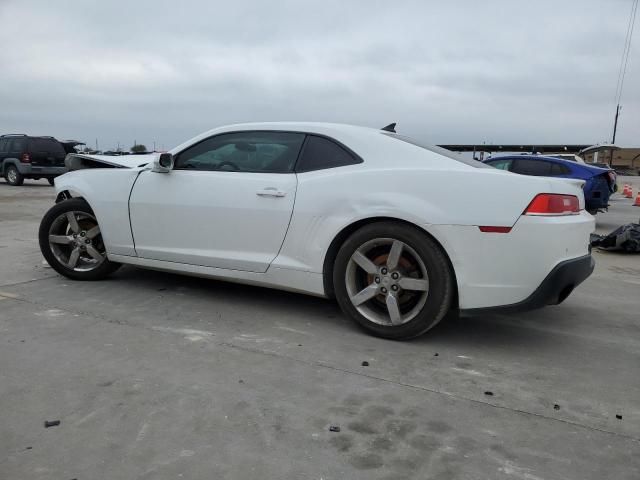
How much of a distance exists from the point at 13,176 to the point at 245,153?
17716 mm

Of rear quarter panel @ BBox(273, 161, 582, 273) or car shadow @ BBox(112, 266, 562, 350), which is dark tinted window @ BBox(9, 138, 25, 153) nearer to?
car shadow @ BBox(112, 266, 562, 350)

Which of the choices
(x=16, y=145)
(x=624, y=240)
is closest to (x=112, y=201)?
(x=624, y=240)

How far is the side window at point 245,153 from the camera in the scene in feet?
13.0

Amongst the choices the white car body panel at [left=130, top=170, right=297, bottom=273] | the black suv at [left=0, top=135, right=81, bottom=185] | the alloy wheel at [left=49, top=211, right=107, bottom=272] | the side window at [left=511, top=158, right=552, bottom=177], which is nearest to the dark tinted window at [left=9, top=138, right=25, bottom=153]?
the black suv at [left=0, top=135, right=81, bottom=185]

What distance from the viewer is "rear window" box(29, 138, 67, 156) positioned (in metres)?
18.1

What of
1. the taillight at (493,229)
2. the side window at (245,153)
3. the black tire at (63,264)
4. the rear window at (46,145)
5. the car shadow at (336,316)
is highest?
the rear window at (46,145)

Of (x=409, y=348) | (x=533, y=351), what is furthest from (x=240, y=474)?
(x=533, y=351)

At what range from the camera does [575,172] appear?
35.6 feet

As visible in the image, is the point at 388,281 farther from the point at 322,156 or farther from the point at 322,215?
the point at 322,156

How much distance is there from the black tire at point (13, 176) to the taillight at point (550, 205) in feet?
62.7

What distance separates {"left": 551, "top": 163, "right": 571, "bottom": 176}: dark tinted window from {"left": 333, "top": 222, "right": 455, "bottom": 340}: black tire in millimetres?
8834

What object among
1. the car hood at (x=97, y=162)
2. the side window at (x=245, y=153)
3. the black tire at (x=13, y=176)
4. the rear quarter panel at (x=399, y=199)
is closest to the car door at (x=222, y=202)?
the side window at (x=245, y=153)

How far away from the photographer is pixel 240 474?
81.1 inches

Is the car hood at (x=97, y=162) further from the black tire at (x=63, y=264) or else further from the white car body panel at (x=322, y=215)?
the black tire at (x=63, y=264)
